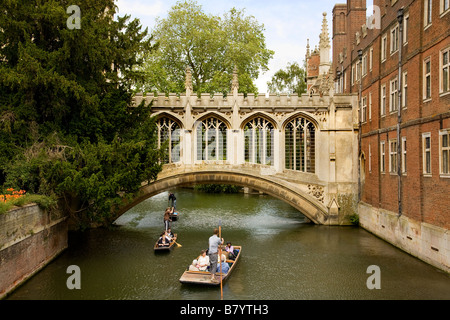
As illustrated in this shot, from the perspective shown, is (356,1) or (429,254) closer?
(429,254)

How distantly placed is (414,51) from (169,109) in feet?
36.1

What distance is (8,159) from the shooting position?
1318 cm

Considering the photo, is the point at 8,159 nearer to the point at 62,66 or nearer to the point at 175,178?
the point at 62,66

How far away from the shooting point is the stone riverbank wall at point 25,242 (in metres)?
9.84

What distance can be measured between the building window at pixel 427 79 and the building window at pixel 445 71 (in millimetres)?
839

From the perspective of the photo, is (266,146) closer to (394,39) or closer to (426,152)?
(394,39)

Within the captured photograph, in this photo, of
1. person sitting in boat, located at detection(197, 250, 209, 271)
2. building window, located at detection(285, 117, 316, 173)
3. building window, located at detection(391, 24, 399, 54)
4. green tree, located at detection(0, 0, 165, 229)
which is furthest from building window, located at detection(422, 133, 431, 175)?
green tree, located at detection(0, 0, 165, 229)

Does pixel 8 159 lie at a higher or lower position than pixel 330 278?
higher

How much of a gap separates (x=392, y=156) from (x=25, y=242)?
44.9 feet

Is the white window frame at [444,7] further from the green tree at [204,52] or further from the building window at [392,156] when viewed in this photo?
the green tree at [204,52]

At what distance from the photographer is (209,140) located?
1973cm

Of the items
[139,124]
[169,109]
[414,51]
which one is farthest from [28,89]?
[414,51]

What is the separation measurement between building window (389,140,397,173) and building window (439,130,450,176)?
12.3 ft

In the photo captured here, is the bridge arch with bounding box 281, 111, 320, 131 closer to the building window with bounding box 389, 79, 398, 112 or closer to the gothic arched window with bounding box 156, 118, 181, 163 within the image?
the building window with bounding box 389, 79, 398, 112
